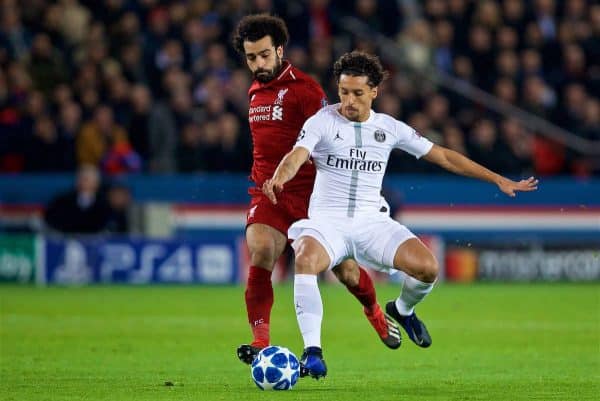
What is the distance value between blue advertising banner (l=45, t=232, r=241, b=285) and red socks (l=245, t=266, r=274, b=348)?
374 inches

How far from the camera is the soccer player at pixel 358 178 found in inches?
357

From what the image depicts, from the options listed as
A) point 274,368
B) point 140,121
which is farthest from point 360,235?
point 140,121

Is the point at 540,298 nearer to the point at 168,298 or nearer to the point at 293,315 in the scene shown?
the point at 293,315

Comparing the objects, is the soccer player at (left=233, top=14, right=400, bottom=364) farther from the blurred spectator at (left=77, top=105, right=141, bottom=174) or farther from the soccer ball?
the blurred spectator at (left=77, top=105, right=141, bottom=174)

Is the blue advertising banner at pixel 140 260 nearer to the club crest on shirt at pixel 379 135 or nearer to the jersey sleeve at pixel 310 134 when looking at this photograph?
the club crest on shirt at pixel 379 135

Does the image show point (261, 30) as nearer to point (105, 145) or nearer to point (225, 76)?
point (105, 145)

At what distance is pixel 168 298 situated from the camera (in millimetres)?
17297

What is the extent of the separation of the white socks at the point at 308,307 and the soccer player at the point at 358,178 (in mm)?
157

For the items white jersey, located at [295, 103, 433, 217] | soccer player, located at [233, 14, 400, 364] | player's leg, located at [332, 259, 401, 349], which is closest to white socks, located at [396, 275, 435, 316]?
player's leg, located at [332, 259, 401, 349]

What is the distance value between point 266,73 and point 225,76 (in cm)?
1074

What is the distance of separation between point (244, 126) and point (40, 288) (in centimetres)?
366

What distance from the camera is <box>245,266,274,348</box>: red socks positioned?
31.0 ft

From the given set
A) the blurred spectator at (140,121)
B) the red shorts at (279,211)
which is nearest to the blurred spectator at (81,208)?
the blurred spectator at (140,121)

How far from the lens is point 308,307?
8734mm
